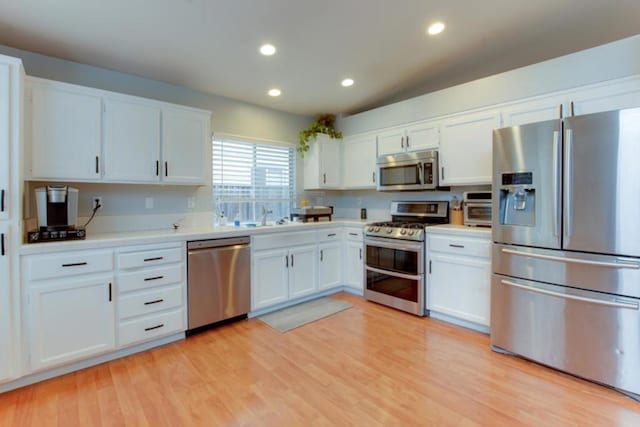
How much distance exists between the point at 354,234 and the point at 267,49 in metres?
2.29

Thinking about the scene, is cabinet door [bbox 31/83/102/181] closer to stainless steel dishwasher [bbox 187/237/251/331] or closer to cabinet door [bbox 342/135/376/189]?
stainless steel dishwasher [bbox 187/237/251/331]

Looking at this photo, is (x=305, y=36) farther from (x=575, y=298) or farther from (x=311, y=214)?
(x=575, y=298)

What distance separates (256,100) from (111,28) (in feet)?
5.77

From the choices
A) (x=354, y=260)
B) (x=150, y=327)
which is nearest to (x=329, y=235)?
(x=354, y=260)

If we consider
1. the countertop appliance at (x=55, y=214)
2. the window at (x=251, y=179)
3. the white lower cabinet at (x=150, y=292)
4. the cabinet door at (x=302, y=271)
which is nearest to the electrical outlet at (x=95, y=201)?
the countertop appliance at (x=55, y=214)

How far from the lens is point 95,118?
8.59 feet

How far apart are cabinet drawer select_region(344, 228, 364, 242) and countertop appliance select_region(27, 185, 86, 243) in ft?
9.01

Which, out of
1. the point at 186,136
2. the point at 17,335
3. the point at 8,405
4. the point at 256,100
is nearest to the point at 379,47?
the point at 256,100

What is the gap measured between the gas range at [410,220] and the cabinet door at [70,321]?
262cm

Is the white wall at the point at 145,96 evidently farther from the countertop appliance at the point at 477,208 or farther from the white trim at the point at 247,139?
the countertop appliance at the point at 477,208

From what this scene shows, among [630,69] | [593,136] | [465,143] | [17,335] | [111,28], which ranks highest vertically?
[111,28]

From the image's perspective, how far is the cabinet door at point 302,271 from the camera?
360cm

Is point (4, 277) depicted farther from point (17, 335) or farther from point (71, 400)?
point (71, 400)

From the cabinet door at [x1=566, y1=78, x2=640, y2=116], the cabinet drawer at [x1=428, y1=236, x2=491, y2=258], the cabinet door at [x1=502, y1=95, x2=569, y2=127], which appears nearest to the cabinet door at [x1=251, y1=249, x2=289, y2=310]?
the cabinet drawer at [x1=428, y1=236, x2=491, y2=258]
